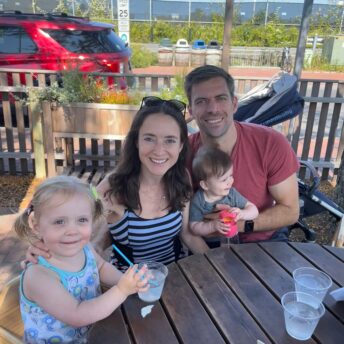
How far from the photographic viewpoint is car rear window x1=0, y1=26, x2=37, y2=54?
21.5 ft

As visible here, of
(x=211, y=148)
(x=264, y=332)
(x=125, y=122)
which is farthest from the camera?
(x=125, y=122)

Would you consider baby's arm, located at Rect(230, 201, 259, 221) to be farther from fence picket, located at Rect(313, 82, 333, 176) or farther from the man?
fence picket, located at Rect(313, 82, 333, 176)

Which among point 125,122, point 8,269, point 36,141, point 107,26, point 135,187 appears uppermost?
point 107,26

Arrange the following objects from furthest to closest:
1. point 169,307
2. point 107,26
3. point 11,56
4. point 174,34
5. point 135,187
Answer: point 174,34 < point 107,26 < point 11,56 < point 135,187 < point 169,307

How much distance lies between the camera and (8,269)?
10.4 ft

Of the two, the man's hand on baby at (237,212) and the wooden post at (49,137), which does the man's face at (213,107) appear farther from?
the wooden post at (49,137)

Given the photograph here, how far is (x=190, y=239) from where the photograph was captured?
7.09 feet

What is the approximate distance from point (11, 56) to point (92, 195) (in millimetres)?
5720

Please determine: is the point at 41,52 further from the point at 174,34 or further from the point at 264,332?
the point at 174,34

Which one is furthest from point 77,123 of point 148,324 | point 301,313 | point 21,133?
point 301,313

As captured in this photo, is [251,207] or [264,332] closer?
[264,332]

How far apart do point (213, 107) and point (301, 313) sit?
4.33 feet

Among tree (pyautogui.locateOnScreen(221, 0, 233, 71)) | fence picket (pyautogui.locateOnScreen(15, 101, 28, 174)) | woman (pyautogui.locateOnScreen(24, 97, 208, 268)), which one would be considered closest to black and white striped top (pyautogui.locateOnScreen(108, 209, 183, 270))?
woman (pyautogui.locateOnScreen(24, 97, 208, 268))

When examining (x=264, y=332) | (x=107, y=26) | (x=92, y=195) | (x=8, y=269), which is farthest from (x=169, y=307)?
(x=107, y=26)
